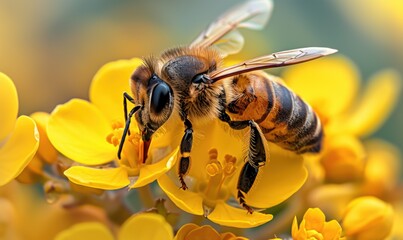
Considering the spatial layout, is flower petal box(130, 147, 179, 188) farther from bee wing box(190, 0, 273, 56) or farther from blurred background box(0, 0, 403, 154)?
blurred background box(0, 0, 403, 154)

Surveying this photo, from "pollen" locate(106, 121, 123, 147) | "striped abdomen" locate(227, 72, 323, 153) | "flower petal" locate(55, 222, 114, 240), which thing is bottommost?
"pollen" locate(106, 121, 123, 147)

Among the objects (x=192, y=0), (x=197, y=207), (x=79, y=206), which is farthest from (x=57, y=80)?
(x=197, y=207)

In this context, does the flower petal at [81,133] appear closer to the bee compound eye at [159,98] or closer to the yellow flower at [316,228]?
the bee compound eye at [159,98]

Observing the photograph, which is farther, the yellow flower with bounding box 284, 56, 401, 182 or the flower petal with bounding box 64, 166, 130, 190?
the yellow flower with bounding box 284, 56, 401, 182

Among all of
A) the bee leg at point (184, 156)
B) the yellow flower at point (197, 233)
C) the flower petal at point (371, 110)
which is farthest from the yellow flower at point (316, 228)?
the flower petal at point (371, 110)

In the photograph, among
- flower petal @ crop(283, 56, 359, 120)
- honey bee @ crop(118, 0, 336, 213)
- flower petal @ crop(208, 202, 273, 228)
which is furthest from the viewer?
flower petal @ crop(283, 56, 359, 120)

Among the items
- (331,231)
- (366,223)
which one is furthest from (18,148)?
(366,223)

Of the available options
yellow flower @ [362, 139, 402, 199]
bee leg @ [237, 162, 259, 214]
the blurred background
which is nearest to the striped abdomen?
bee leg @ [237, 162, 259, 214]
